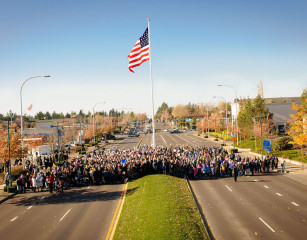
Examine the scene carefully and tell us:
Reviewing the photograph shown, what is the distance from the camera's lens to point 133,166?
2505cm

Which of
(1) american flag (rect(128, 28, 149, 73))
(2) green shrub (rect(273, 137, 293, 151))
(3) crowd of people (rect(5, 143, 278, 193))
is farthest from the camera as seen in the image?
(2) green shrub (rect(273, 137, 293, 151))

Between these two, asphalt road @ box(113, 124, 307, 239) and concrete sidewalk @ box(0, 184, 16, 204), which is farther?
concrete sidewalk @ box(0, 184, 16, 204)

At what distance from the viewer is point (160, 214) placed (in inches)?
Result: 547

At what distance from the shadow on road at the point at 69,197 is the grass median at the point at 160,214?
1686 mm

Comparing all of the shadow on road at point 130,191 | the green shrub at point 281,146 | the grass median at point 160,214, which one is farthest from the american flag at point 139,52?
the green shrub at point 281,146

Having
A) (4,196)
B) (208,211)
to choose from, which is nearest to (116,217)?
(208,211)

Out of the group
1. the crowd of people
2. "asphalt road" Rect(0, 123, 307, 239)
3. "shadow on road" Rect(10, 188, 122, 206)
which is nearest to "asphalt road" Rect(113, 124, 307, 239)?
"asphalt road" Rect(0, 123, 307, 239)

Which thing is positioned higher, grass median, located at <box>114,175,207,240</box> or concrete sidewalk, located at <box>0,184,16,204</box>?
grass median, located at <box>114,175,207,240</box>

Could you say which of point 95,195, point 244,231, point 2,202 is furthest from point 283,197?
point 2,202

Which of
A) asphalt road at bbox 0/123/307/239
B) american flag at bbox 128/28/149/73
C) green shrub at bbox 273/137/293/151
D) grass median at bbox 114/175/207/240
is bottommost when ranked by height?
asphalt road at bbox 0/123/307/239

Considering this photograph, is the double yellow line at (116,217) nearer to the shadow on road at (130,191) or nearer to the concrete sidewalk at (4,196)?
the shadow on road at (130,191)

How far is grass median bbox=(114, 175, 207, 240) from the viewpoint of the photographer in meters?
11.8

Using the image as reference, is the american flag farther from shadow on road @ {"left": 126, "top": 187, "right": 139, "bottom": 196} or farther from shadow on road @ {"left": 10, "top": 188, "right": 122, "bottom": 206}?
shadow on road @ {"left": 10, "top": 188, "right": 122, "bottom": 206}

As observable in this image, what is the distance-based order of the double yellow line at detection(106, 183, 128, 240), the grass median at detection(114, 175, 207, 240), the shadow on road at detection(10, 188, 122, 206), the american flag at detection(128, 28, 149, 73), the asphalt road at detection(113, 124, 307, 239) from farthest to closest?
the american flag at detection(128, 28, 149, 73)
the shadow on road at detection(10, 188, 122, 206)
the double yellow line at detection(106, 183, 128, 240)
the asphalt road at detection(113, 124, 307, 239)
the grass median at detection(114, 175, 207, 240)
